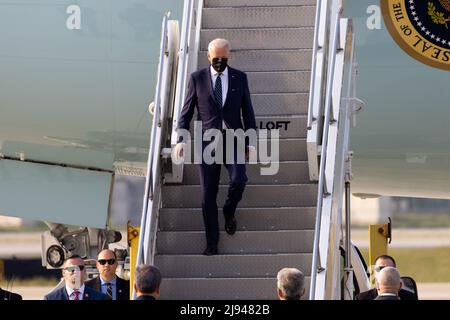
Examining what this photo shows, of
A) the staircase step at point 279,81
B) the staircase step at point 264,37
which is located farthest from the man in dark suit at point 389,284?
the staircase step at point 264,37

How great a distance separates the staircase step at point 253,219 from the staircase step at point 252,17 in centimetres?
213

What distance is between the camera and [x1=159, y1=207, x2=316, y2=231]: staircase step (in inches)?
458

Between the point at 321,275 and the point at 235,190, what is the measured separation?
3.66 feet

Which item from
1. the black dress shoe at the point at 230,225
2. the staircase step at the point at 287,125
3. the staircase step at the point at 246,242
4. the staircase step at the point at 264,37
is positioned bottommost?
the staircase step at the point at 246,242

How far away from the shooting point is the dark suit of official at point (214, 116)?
11.4 meters

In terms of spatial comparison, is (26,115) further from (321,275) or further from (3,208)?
(321,275)

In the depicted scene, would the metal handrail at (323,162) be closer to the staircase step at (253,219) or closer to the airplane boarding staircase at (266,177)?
the airplane boarding staircase at (266,177)

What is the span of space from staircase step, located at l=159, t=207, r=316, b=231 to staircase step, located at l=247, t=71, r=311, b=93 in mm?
1347

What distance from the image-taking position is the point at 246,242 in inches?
454

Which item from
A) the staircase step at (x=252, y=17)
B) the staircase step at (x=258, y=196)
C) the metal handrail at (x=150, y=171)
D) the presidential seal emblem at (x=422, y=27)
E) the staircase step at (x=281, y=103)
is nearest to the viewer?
the metal handrail at (x=150, y=171)

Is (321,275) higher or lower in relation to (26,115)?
lower

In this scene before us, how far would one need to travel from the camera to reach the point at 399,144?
14266 millimetres

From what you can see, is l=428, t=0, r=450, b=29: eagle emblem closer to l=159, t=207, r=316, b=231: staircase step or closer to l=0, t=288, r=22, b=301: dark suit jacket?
l=159, t=207, r=316, b=231: staircase step
